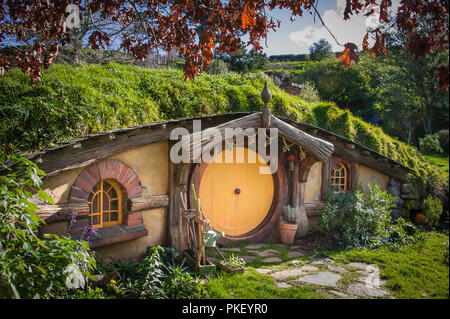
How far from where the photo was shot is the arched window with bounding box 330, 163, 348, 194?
25.0 feet

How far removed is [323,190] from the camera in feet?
24.0

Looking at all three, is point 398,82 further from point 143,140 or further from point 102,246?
point 102,246

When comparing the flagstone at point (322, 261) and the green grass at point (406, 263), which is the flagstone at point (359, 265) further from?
the flagstone at point (322, 261)

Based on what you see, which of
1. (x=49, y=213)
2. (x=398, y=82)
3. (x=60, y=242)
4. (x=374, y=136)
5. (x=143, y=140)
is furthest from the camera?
(x=398, y=82)

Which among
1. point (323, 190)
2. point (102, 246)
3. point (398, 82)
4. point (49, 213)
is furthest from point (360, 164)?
point (398, 82)

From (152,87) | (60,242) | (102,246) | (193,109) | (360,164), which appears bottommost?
(102,246)

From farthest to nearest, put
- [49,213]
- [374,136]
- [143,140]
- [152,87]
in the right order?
1. [374,136]
2. [152,87]
3. [143,140]
4. [49,213]

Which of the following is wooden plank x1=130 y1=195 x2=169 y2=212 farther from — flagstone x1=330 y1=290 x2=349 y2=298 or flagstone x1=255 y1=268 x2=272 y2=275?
flagstone x1=330 y1=290 x2=349 y2=298

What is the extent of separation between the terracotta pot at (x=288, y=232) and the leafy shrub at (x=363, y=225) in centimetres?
72

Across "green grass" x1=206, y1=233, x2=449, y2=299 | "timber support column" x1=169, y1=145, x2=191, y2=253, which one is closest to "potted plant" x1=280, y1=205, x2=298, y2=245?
"green grass" x1=206, y1=233, x2=449, y2=299

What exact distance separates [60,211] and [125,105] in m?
2.27

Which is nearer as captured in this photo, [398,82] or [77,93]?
[77,93]

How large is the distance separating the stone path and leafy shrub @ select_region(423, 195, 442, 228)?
3696mm
